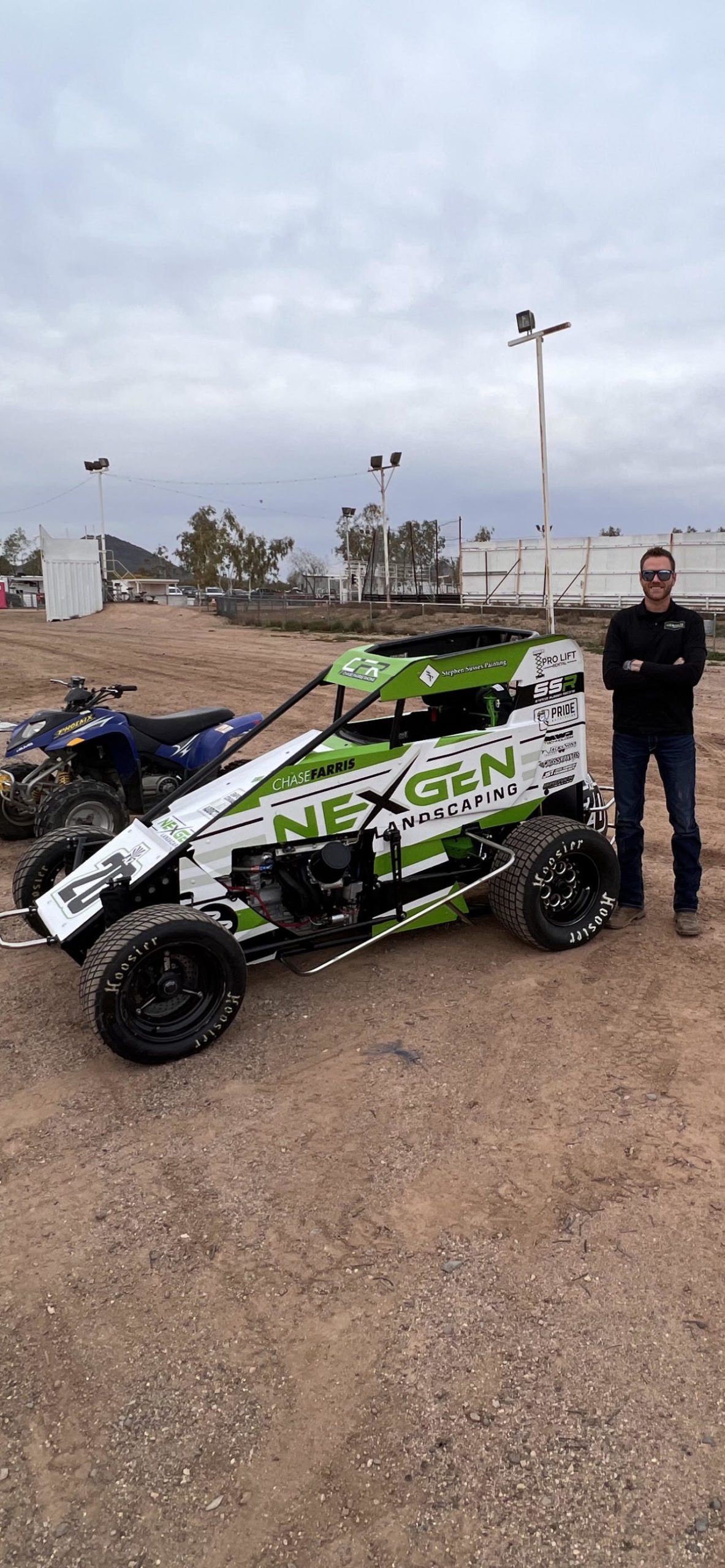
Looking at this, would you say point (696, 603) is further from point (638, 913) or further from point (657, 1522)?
point (657, 1522)

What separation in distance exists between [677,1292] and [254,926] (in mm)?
2339

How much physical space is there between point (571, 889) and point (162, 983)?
2.33 m

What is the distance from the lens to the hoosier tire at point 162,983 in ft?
11.9

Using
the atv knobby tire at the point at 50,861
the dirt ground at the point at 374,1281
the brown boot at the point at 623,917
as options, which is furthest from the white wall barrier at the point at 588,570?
the dirt ground at the point at 374,1281

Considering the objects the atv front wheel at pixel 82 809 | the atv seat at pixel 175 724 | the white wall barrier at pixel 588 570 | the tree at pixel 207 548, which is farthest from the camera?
the tree at pixel 207 548

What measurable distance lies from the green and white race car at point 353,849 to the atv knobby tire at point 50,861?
0.4 inches

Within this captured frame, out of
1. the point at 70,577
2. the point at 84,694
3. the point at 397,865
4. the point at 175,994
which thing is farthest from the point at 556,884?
the point at 70,577

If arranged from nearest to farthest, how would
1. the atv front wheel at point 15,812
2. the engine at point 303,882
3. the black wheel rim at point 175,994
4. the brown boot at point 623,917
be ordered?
the black wheel rim at point 175,994 → the engine at point 303,882 → the brown boot at point 623,917 → the atv front wheel at point 15,812

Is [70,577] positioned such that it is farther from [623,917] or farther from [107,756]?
[623,917]

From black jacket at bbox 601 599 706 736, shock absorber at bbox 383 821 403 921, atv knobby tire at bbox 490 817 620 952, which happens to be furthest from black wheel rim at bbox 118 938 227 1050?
black jacket at bbox 601 599 706 736

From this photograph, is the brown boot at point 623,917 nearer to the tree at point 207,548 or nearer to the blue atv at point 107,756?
the blue atv at point 107,756

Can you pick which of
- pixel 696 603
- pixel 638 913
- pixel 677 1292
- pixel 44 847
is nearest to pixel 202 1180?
pixel 677 1292

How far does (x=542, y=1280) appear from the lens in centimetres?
266

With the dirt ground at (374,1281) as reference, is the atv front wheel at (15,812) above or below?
above
